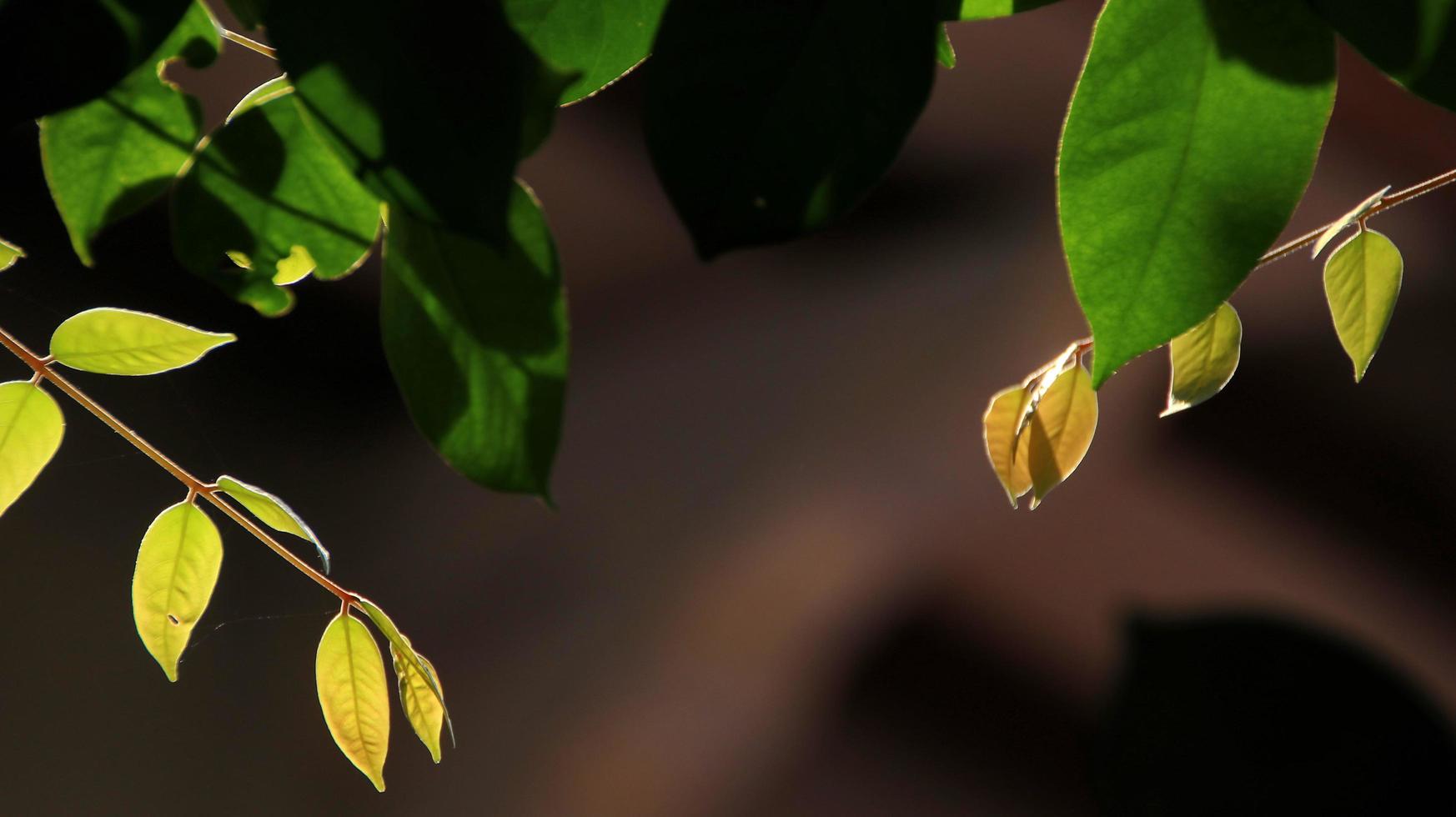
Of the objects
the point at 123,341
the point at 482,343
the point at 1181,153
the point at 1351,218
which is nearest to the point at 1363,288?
the point at 1351,218

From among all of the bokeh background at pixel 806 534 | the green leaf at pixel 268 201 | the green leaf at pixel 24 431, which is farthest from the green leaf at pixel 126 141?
the bokeh background at pixel 806 534

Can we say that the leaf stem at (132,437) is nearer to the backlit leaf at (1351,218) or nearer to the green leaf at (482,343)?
the green leaf at (482,343)

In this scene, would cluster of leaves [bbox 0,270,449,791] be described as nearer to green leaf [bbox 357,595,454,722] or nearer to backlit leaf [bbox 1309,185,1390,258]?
green leaf [bbox 357,595,454,722]

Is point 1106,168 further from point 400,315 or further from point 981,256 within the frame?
point 981,256

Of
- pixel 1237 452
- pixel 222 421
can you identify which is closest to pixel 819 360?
pixel 1237 452

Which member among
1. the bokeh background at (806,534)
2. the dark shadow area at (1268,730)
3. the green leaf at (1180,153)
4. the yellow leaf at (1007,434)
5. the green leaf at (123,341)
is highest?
the green leaf at (123,341)
